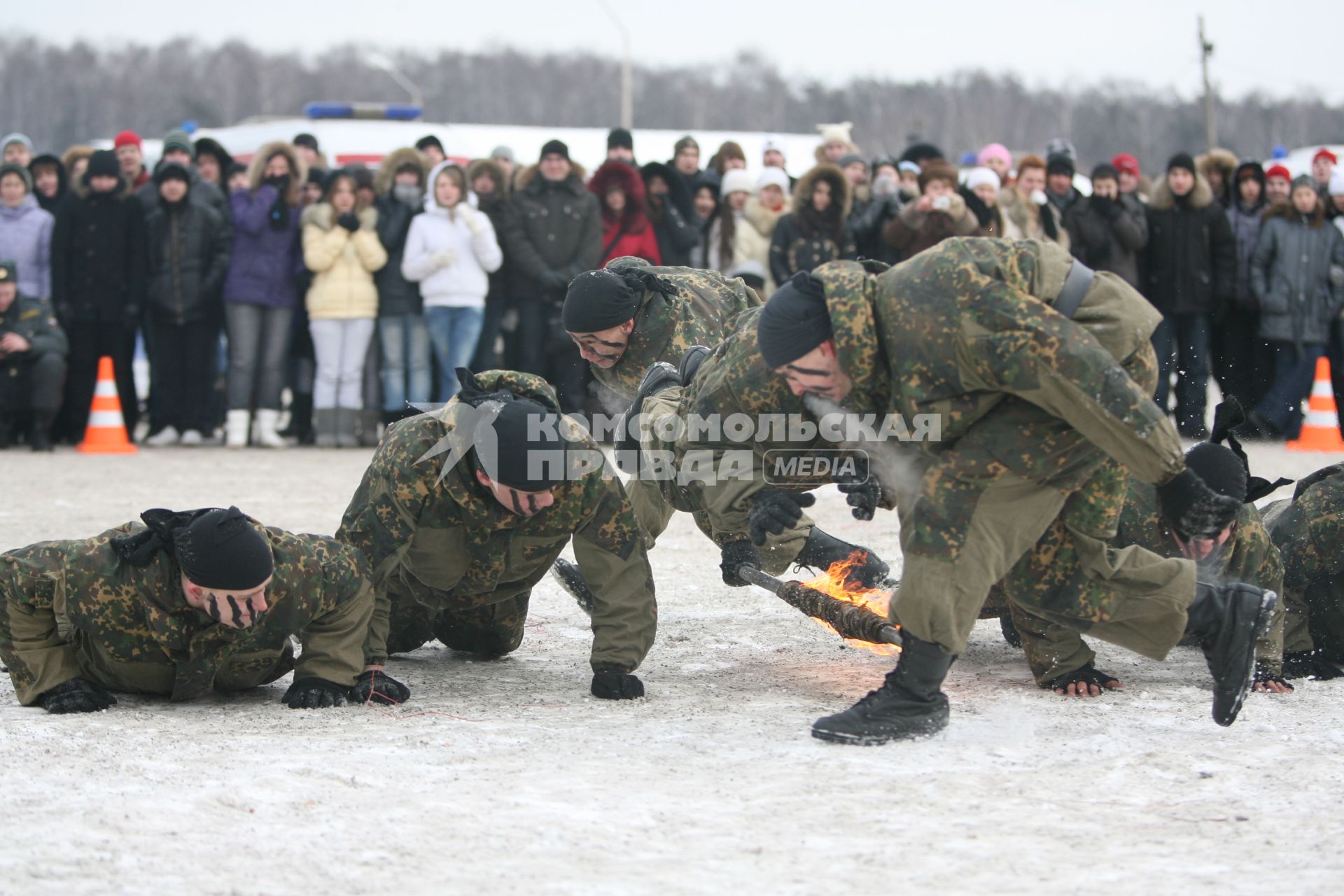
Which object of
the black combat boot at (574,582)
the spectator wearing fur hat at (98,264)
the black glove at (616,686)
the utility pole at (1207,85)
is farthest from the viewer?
the utility pole at (1207,85)

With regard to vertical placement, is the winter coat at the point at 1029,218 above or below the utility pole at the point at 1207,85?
below

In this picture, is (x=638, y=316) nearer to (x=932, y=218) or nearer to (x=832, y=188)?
(x=932, y=218)

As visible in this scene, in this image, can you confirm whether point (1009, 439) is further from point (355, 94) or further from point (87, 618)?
point (355, 94)

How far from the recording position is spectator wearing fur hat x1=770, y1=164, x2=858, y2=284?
36.8 feet

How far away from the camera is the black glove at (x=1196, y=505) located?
4.14 m

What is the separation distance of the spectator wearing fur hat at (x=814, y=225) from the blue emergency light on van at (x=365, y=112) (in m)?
8.21

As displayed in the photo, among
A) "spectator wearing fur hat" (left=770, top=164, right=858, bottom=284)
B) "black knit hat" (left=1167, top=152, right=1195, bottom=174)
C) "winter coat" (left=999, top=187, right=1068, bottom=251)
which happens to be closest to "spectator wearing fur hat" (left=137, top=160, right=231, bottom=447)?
"spectator wearing fur hat" (left=770, top=164, right=858, bottom=284)

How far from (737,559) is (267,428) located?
6.56 meters

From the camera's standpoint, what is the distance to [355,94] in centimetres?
5744

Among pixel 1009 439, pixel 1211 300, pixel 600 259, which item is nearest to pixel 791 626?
pixel 1009 439

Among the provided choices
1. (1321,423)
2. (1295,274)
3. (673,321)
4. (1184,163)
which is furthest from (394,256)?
(1321,423)

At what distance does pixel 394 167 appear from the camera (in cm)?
1127

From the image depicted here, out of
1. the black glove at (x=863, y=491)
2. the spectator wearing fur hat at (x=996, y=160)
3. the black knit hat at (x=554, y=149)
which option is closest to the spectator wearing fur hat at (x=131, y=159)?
the black knit hat at (x=554, y=149)

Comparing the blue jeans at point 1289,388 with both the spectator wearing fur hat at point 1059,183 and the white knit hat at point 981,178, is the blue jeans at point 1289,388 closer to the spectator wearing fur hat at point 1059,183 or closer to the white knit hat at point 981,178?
the spectator wearing fur hat at point 1059,183
